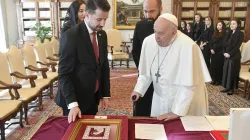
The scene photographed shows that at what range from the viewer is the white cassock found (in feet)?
6.27

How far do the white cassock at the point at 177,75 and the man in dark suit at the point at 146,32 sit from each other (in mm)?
372

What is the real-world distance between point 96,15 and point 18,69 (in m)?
3.10

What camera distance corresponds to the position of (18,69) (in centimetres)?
425

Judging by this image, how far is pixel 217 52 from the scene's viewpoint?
20.9ft

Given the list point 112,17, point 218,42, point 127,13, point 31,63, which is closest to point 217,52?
point 218,42

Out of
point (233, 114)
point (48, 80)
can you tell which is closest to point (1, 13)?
point (48, 80)

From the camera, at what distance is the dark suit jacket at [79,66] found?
1756mm

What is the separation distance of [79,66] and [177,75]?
79 centimetres

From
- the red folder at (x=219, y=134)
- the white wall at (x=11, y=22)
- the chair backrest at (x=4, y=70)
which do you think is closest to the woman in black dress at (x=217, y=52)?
the chair backrest at (x=4, y=70)

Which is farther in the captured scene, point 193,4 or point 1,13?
point 193,4

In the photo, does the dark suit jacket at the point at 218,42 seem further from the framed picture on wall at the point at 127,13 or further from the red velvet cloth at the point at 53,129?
the red velvet cloth at the point at 53,129

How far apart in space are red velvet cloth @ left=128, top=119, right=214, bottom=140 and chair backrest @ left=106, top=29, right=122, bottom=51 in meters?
7.00

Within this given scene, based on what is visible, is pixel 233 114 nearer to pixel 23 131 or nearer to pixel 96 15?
pixel 96 15

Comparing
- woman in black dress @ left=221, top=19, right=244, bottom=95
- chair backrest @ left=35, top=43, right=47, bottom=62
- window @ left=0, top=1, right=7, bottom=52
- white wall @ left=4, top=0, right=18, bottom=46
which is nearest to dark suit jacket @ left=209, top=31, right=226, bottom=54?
woman in black dress @ left=221, top=19, right=244, bottom=95
